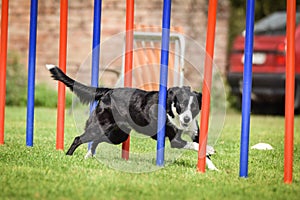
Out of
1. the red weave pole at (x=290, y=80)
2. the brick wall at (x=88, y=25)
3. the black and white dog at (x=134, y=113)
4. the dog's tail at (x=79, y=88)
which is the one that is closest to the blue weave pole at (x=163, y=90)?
the black and white dog at (x=134, y=113)

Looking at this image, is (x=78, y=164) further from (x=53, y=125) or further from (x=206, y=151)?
(x=53, y=125)

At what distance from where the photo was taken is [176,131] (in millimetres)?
5242

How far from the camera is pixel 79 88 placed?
5.55 metres

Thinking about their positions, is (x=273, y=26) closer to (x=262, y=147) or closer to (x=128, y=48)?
(x=262, y=147)

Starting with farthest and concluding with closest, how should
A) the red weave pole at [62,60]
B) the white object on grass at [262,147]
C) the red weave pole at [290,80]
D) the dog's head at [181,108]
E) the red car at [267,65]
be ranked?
1. the red car at [267,65]
2. the white object on grass at [262,147]
3. the red weave pole at [62,60]
4. the dog's head at [181,108]
5. the red weave pole at [290,80]

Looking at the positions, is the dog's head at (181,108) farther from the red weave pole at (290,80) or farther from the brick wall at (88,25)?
the brick wall at (88,25)

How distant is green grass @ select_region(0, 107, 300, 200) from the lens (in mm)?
4191

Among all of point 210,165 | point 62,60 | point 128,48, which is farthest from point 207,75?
point 62,60

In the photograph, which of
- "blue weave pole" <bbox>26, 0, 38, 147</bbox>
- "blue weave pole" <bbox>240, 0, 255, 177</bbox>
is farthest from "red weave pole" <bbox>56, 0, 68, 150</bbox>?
"blue weave pole" <bbox>240, 0, 255, 177</bbox>

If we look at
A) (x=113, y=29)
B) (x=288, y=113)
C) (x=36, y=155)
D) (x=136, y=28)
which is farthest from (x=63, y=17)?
(x=113, y=29)

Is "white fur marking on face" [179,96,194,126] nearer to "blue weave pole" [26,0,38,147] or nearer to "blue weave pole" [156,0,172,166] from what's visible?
"blue weave pole" [156,0,172,166]

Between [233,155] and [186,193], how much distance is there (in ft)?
7.06

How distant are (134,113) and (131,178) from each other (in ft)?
2.63

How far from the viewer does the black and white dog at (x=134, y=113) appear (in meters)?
5.27
